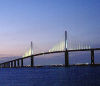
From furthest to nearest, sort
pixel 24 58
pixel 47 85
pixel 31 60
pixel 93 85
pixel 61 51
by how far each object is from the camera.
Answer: pixel 31 60, pixel 24 58, pixel 61 51, pixel 47 85, pixel 93 85

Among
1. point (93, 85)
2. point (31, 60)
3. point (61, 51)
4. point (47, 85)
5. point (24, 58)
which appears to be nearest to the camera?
point (93, 85)

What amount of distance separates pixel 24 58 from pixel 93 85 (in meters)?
44.1

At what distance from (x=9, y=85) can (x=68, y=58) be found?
136 ft

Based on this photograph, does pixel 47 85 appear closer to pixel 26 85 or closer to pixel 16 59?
pixel 26 85

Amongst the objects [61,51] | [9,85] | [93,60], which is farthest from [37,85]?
[93,60]

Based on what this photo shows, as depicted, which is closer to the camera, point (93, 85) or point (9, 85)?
point (93, 85)

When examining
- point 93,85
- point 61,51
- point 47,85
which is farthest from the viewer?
point 61,51

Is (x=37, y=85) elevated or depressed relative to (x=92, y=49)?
depressed

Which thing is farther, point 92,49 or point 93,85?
point 92,49

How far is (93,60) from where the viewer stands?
7975 cm

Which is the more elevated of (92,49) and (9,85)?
(92,49)

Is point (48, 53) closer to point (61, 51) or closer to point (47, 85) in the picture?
point (61, 51)

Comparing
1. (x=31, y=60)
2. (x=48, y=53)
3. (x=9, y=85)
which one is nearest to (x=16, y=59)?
(x=31, y=60)

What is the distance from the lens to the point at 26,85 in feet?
104
